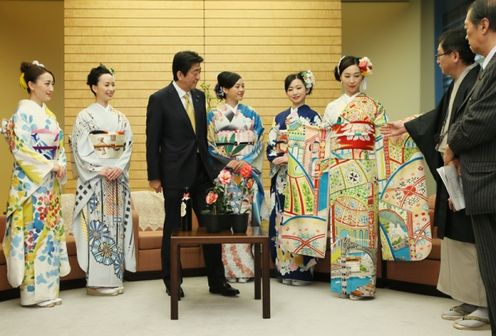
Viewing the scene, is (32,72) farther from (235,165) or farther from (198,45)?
(198,45)

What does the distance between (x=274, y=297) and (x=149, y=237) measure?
139 cm

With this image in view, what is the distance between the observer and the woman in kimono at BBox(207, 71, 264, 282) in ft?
17.5

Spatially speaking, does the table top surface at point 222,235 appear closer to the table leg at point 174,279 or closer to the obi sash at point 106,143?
the table leg at point 174,279

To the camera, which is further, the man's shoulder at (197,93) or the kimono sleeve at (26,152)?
the man's shoulder at (197,93)

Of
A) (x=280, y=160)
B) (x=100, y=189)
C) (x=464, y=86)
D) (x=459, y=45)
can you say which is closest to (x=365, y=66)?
(x=459, y=45)

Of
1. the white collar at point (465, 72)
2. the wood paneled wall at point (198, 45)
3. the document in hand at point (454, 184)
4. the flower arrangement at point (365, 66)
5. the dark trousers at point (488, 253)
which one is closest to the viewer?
the dark trousers at point (488, 253)

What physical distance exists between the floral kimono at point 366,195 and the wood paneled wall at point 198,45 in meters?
2.25

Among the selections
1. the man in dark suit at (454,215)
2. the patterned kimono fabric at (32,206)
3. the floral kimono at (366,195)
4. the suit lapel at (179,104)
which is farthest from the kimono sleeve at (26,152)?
the man in dark suit at (454,215)

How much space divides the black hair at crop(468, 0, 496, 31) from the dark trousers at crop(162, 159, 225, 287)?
7.69 feet

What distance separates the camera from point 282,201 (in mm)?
5359

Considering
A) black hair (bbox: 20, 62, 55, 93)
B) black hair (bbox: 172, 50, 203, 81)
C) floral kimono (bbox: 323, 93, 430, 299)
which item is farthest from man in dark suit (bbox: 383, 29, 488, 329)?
black hair (bbox: 20, 62, 55, 93)

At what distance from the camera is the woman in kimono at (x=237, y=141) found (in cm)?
533

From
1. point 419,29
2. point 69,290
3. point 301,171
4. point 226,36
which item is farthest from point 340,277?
point 419,29

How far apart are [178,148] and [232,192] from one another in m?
0.79
